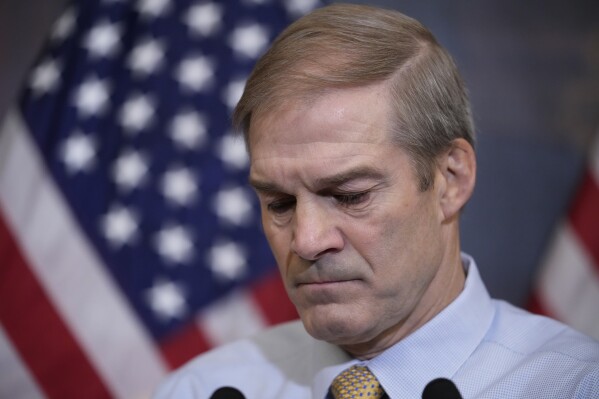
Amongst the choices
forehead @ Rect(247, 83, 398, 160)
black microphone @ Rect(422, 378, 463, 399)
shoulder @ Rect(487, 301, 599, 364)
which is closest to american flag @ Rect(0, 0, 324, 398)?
shoulder @ Rect(487, 301, 599, 364)

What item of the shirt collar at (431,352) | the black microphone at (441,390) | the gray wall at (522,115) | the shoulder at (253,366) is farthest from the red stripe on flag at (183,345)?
the black microphone at (441,390)

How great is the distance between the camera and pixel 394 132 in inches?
64.7

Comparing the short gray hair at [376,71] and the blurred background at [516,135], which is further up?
the short gray hair at [376,71]

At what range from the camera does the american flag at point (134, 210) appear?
289 cm

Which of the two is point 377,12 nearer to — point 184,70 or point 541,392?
point 541,392

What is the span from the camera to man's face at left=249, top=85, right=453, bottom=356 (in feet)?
5.27

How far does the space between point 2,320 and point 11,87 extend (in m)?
1.05

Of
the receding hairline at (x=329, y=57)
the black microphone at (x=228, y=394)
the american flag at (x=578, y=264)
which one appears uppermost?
the receding hairline at (x=329, y=57)

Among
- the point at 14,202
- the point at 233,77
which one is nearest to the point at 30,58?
the point at 14,202

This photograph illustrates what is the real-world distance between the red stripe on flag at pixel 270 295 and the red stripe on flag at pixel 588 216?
40.8 inches

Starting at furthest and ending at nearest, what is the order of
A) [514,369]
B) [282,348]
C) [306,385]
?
[282,348] → [306,385] → [514,369]

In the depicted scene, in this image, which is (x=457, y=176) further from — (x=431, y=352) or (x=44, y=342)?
(x=44, y=342)

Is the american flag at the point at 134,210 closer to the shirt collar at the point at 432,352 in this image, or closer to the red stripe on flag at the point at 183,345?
the red stripe on flag at the point at 183,345

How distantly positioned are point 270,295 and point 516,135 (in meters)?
1.05
